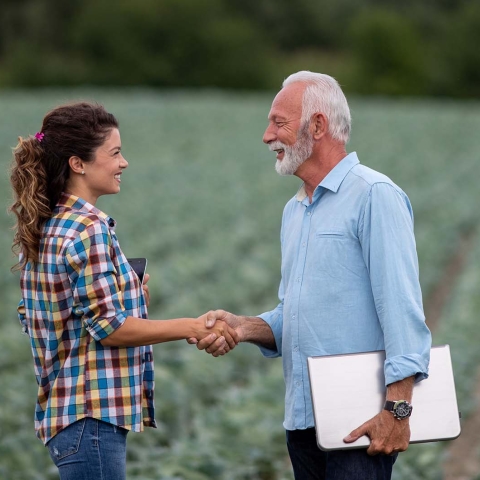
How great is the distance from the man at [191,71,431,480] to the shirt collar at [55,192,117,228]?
1.88ft

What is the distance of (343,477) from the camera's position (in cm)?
294

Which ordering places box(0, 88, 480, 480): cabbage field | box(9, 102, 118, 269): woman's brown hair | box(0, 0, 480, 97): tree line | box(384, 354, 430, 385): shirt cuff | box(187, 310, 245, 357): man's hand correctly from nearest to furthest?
1. box(384, 354, 430, 385): shirt cuff
2. box(9, 102, 118, 269): woman's brown hair
3. box(187, 310, 245, 357): man's hand
4. box(0, 88, 480, 480): cabbage field
5. box(0, 0, 480, 97): tree line

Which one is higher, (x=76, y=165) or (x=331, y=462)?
(x=76, y=165)

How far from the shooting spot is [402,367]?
9.18ft

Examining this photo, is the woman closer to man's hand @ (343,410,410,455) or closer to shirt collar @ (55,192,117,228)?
shirt collar @ (55,192,117,228)

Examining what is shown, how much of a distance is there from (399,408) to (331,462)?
0.32 m

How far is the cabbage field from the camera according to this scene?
5.50 meters

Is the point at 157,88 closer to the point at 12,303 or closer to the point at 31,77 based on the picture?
the point at 31,77

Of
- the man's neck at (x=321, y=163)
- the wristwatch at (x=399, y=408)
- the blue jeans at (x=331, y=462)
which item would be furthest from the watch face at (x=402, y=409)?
the man's neck at (x=321, y=163)

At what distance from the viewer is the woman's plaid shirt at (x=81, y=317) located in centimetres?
281

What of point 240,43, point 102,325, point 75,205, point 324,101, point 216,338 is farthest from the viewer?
point 240,43

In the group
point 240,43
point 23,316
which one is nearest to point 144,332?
point 23,316

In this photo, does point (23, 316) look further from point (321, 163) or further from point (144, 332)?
point (321, 163)

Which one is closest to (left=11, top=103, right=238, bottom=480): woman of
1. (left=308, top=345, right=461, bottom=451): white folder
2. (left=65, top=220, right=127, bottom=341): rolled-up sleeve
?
(left=65, top=220, right=127, bottom=341): rolled-up sleeve
